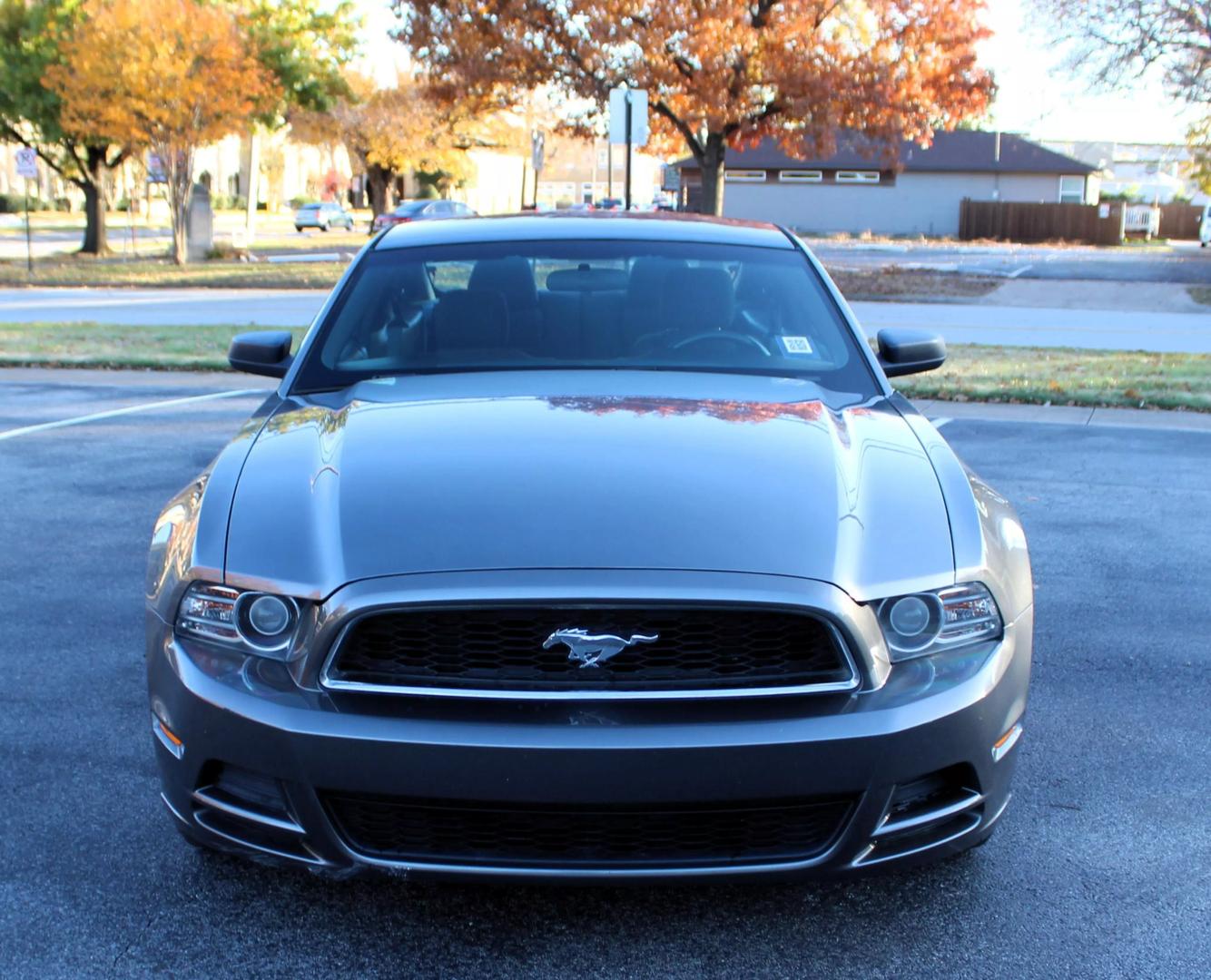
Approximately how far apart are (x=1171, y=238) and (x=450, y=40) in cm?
4484

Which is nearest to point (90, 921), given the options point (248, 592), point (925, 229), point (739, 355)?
point (248, 592)

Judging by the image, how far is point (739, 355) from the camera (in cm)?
416

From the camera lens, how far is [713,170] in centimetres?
2408

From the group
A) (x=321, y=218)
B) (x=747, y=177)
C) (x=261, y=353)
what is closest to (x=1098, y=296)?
(x=261, y=353)

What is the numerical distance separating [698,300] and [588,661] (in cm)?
202

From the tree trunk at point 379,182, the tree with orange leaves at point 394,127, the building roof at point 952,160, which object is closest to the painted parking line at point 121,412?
the tree with orange leaves at point 394,127

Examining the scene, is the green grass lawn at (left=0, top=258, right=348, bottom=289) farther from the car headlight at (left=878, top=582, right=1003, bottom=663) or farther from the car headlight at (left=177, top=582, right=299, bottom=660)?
the car headlight at (left=878, top=582, right=1003, bottom=663)

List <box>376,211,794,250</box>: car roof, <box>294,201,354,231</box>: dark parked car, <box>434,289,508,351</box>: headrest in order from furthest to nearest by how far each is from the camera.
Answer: <box>294,201,354,231</box>: dark parked car
<box>376,211,794,250</box>: car roof
<box>434,289,508,351</box>: headrest

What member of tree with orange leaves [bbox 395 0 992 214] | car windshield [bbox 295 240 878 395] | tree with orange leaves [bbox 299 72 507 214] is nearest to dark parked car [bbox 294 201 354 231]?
tree with orange leaves [bbox 299 72 507 214]

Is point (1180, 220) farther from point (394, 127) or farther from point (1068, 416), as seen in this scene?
point (1068, 416)

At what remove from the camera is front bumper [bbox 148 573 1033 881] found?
252 cm

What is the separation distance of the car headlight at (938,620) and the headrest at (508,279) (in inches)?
78.4

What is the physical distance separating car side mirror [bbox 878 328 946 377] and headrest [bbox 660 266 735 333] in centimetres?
59

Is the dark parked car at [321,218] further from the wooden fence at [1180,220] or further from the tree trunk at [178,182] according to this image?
the wooden fence at [1180,220]
